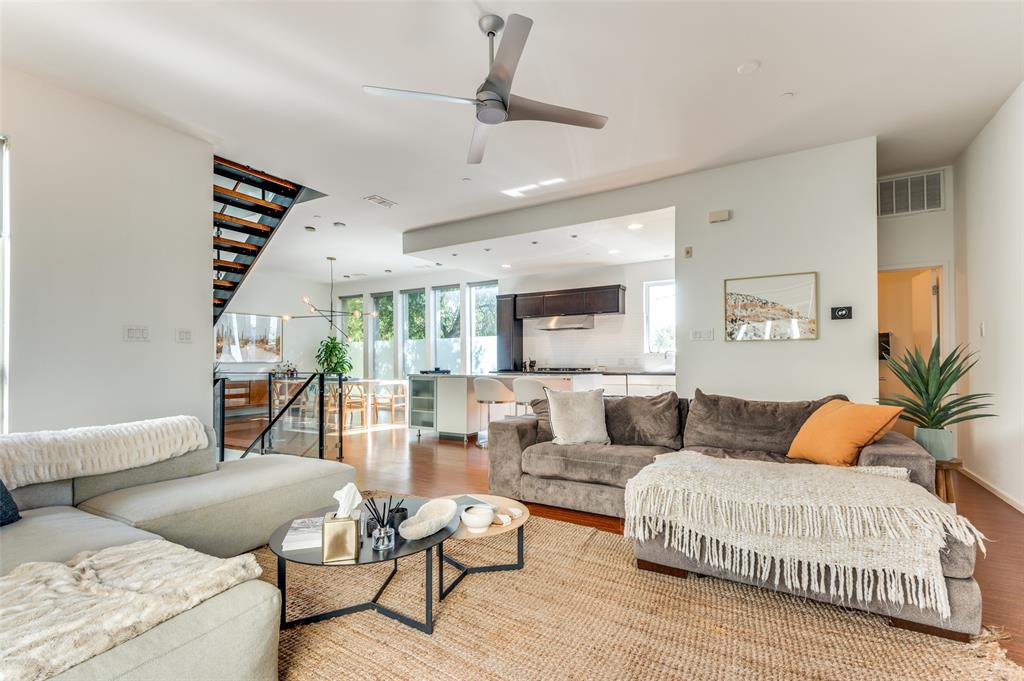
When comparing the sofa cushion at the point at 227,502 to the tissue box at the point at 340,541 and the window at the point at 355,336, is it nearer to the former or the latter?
the tissue box at the point at 340,541

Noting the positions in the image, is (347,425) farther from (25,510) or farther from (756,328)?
(756,328)

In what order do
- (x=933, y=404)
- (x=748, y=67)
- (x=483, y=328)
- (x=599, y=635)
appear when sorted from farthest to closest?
(x=483, y=328) → (x=748, y=67) → (x=933, y=404) → (x=599, y=635)

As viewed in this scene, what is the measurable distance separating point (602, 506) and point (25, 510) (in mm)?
3128

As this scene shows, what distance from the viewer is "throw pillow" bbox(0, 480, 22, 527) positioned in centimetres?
200

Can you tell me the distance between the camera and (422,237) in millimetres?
6496

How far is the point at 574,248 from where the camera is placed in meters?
6.29

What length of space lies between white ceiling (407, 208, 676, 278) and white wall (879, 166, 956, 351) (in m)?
2.11

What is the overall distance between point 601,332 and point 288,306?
6.47 metres

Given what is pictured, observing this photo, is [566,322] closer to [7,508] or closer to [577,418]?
[577,418]

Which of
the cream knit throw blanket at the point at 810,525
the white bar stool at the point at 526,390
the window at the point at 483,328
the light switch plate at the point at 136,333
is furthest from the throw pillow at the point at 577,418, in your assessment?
the window at the point at 483,328

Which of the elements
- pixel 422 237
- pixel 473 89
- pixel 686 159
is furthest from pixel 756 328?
pixel 422 237

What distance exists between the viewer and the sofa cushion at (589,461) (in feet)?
10.5

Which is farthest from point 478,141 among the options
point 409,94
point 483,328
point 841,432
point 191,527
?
point 483,328

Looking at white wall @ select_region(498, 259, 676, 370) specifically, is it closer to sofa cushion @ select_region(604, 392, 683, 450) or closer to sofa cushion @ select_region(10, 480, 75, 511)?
sofa cushion @ select_region(604, 392, 683, 450)
